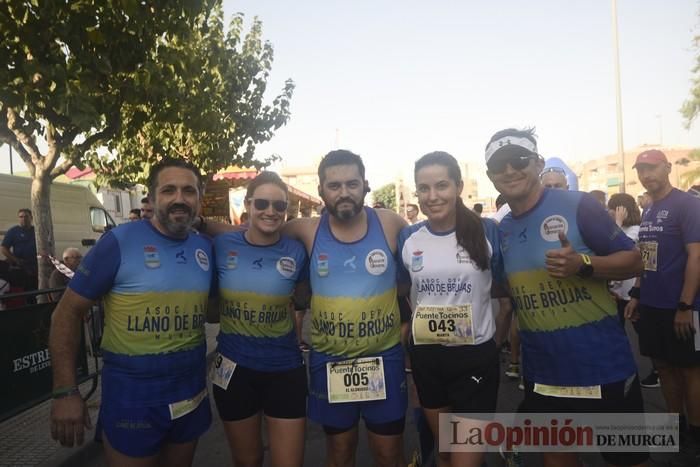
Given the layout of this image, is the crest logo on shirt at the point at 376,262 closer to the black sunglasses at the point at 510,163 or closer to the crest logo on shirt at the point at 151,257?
the black sunglasses at the point at 510,163

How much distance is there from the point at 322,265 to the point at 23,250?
9218mm

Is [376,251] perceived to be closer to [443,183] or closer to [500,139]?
[443,183]

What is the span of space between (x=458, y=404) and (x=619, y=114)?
2065 centimetres

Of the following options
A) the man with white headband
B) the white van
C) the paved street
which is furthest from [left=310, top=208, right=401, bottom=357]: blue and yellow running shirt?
the white van

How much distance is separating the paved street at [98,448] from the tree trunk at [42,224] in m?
2.32

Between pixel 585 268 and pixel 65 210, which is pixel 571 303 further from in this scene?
pixel 65 210

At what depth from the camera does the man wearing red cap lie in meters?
3.58

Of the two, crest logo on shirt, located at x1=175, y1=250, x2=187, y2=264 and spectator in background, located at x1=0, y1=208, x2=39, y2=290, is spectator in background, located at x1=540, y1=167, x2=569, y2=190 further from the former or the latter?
spectator in background, located at x1=0, y1=208, x2=39, y2=290

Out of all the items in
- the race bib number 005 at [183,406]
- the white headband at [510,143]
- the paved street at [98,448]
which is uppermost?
the white headband at [510,143]

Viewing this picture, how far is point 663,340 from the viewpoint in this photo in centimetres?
377

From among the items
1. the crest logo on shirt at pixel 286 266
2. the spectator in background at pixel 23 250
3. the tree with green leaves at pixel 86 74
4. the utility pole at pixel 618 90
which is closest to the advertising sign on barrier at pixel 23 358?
the tree with green leaves at pixel 86 74

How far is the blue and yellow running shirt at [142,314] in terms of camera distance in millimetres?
2418

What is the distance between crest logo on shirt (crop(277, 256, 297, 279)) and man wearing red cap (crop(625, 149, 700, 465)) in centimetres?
293

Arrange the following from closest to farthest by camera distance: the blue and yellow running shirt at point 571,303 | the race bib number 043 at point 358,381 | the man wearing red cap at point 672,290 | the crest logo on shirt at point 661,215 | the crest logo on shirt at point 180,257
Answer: the blue and yellow running shirt at point 571,303, the crest logo on shirt at point 180,257, the race bib number 043 at point 358,381, the man wearing red cap at point 672,290, the crest logo on shirt at point 661,215
